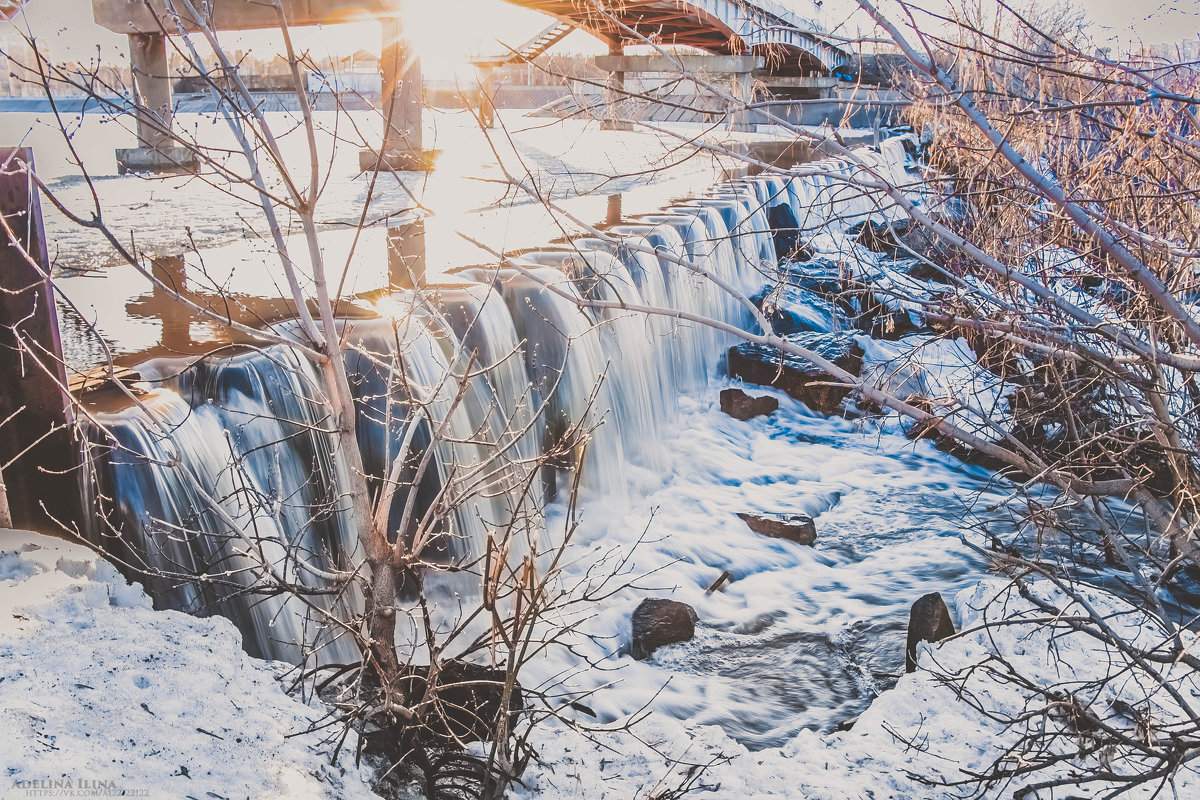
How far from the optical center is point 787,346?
442cm

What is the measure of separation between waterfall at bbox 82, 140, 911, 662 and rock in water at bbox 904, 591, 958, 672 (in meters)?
2.37

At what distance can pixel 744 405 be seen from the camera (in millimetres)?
10250

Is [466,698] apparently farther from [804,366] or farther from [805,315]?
[805,315]

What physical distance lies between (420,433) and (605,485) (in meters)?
2.33

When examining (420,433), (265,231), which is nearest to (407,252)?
(265,231)

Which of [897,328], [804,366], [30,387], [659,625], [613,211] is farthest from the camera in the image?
[613,211]

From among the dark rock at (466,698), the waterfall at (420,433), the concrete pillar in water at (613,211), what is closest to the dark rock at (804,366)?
the waterfall at (420,433)

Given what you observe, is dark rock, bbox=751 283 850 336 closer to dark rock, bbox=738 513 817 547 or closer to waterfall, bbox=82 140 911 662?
waterfall, bbox=82 140 911 662

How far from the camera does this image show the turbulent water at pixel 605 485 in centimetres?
434

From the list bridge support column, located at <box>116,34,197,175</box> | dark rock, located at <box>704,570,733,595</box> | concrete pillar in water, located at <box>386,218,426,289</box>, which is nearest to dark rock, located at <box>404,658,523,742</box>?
dark rock, located at <box>704,570,733,595</box>

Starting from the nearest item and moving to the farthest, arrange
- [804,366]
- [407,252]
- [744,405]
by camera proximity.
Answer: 1. [407,252]
2. [744,405]
3. [804,366]

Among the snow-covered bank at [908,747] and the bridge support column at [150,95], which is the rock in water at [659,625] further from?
the bridge support column at [150,95]

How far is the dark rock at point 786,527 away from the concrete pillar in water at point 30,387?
5331 mm

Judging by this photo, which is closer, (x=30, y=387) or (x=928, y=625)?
(x=30, y=387)
